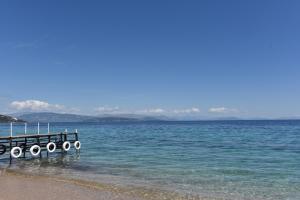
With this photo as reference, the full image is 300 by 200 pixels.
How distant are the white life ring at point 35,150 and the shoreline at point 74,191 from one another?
48.2ft

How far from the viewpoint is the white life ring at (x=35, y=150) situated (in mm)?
31656

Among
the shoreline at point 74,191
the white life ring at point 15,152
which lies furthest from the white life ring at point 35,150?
the shoreline at point 74,191

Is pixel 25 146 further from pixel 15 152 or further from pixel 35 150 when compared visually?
pixel 15 152

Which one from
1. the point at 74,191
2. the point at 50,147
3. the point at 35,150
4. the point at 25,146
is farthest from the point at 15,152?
the point at 74,191

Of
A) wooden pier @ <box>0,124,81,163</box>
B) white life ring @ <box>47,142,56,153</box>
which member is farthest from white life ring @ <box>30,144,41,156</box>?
white life ring @ <box>47,142,56,153</box>

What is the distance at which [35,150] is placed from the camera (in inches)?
1260

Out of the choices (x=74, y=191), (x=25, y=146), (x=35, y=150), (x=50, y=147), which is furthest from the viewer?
(x=50, y=147)

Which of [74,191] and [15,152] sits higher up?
[15,152]

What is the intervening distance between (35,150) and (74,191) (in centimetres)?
1876

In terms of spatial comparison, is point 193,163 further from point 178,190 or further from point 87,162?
point 178,190

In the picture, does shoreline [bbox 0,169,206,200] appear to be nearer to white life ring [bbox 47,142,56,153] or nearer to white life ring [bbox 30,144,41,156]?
white life ring [bbox 30,144,41,156]

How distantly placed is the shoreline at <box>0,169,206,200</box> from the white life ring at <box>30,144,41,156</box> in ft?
48.2

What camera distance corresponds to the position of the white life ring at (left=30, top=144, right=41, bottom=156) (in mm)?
31656

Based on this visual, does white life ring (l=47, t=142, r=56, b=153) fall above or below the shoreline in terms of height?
above
